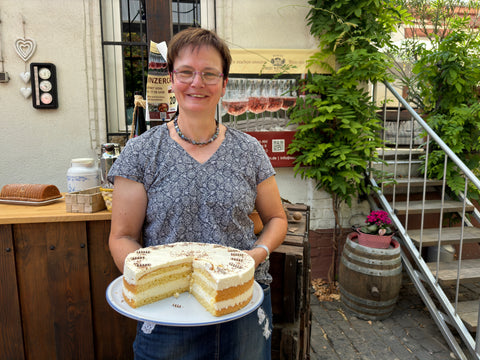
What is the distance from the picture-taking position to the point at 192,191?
1386mm

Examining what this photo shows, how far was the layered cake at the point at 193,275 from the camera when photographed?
50.0 inches

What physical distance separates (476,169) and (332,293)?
8.14ft

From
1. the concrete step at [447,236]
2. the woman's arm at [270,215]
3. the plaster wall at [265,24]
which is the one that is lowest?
the concrete step at [447,236]

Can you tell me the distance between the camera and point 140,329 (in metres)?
1.38

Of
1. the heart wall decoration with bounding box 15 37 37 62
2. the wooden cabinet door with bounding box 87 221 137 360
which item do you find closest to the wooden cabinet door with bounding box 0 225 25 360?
the wooden cabinet door with bounding box 87 221 137 360

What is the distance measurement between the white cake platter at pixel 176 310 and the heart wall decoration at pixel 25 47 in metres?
3.75

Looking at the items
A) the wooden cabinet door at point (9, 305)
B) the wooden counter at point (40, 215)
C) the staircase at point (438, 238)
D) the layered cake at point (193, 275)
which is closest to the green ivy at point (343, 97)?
the staircase at point (438, 238)

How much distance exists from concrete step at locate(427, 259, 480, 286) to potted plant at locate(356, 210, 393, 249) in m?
0.58

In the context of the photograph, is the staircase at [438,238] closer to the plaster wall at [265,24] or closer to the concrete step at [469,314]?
the concrete step at [469,314]

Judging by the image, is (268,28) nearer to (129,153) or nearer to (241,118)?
(241,118)

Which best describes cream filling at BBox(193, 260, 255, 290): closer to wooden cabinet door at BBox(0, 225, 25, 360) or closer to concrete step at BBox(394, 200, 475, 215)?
wooden cabinet door at BBox(0, 225, 25, 360)

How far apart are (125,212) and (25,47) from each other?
3.73m

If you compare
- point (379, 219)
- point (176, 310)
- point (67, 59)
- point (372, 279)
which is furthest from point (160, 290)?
point (67, 59)

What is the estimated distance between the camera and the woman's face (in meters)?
1.35
